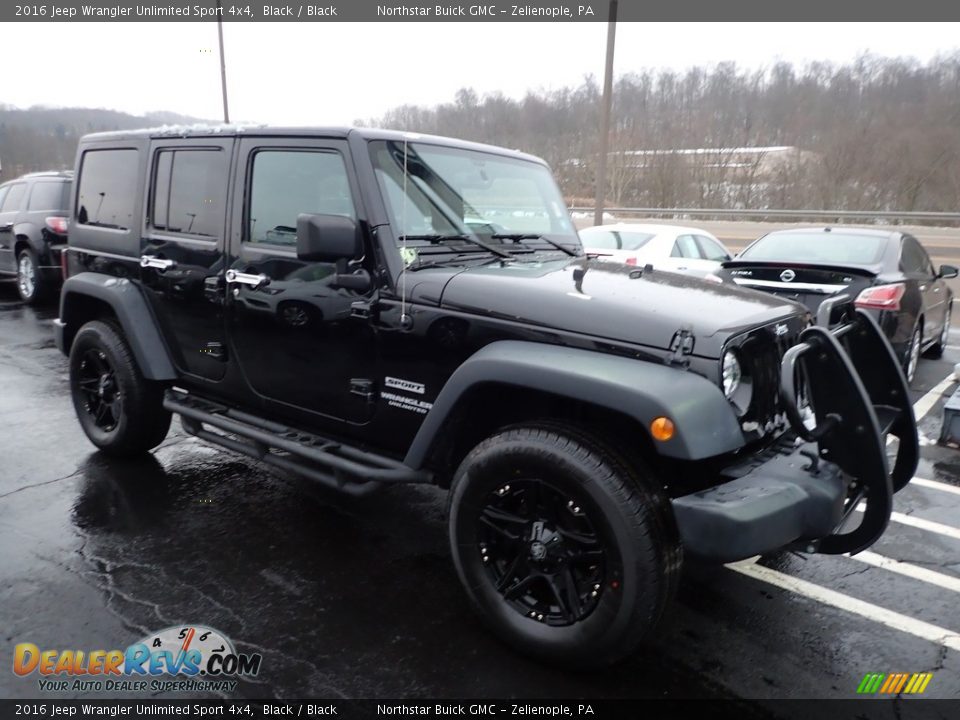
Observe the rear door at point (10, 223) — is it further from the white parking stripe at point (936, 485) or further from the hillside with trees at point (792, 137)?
the hillside with trees at point (792, 137)

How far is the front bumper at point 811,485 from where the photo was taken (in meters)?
2.24

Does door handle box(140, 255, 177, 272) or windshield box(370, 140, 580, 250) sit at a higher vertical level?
windshield box(370, 140, 580, 250)

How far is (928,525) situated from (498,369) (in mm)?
3049

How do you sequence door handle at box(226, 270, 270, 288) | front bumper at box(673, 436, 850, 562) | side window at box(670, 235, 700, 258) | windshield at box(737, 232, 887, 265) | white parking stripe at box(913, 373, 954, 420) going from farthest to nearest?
side window at box(670, 235, 700, 258) → windshield at box(737, 232, 887, 265) → white parking stripe at box(913, 373, 954, 420) → door handle at box(226, 270, 270, 288) → front bumper at box(673, 436, 850, 562)

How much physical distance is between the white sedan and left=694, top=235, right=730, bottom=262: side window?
0.45 feet

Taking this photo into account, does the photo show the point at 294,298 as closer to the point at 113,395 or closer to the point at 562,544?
the point at 562,544

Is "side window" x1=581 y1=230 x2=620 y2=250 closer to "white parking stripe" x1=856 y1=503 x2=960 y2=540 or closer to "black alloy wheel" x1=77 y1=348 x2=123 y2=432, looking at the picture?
"white parking stripe" x1=856 y1=503 x2=960 y2=540

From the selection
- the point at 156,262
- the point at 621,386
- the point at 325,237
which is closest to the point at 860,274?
the point at 621,386

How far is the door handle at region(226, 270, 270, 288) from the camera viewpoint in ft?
11.4

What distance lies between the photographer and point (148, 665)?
2.64m

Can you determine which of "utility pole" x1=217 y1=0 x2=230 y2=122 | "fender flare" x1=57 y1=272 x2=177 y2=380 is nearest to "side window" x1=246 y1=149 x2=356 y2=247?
"fender flare" x1=57 y1=272 x2=177 y2=380

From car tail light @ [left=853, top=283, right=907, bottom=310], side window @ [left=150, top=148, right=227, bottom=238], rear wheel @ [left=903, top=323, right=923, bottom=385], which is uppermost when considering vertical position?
side window @ [left=150, top=148, right=227, bottom=238]

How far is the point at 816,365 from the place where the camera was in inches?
96.6

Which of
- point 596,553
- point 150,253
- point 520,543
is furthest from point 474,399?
point 150,253
